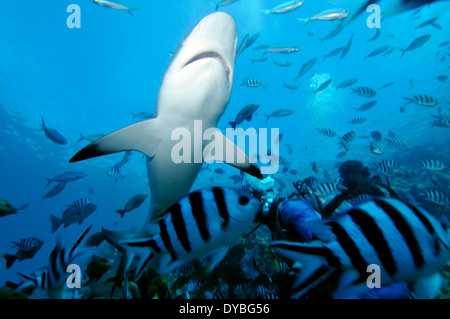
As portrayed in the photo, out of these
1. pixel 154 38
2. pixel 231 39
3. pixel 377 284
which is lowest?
pixel 377 284

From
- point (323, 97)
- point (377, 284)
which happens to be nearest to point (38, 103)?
point (377, 284)

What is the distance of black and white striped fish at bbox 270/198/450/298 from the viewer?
3.57 feet

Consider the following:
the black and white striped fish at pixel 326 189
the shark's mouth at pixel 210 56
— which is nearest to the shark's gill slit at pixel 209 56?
the shark's mouth at pixel 210 56

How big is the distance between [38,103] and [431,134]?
72.0m

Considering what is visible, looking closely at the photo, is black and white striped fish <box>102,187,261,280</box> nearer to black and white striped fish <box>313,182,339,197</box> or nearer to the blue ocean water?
black and white striped fish <box>313,182,339,197</box>

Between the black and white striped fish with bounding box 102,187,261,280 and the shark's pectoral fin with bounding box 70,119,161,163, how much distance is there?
1.62 m

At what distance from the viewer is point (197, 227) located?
150cm

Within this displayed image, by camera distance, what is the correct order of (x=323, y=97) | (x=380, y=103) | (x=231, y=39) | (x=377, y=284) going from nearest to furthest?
(x=377, y=284) → (x=231, y=39) → (x=380, y=103) → (x=323, y=97)

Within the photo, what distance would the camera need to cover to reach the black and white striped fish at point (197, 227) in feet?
4.91

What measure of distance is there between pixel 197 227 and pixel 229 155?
6.20 feet
